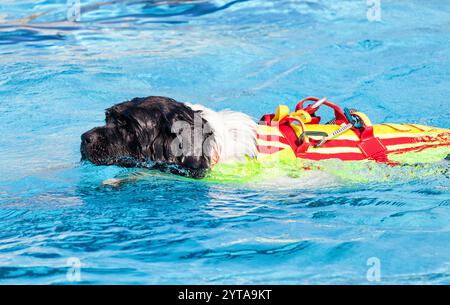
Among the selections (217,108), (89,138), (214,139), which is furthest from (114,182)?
(217,108)

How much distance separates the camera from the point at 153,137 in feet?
18.1

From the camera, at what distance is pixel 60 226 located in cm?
506

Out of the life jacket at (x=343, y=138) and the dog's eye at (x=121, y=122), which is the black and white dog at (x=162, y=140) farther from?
the life jacket at (x=343, y=138)

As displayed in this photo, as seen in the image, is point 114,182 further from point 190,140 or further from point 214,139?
point 214,139

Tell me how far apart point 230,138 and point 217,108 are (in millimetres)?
3153

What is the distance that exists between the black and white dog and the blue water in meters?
0.21

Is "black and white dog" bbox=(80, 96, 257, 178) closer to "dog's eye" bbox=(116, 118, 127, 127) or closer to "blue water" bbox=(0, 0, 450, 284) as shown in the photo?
"dog's eye" bbox=(116, 118, 127, 127)

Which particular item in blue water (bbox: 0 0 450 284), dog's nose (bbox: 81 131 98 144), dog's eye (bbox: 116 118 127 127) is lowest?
blue water (bbox: 0 0 450 284)

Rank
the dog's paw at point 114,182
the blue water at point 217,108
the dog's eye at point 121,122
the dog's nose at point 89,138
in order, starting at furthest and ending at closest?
the dog's paw at point 114,182 < the dog's eye at point 121,122 < the dog's nose at point 89,138 < the blue water at point 217,108

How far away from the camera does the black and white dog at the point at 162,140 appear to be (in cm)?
→ 543

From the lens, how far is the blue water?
15.0 ft

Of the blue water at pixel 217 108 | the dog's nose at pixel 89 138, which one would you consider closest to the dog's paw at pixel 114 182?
the blue water at pixel 217 108

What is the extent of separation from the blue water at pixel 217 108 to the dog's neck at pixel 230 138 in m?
0.26

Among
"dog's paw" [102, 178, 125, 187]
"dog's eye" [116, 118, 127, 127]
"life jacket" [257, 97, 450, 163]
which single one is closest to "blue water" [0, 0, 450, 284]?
"dog's paw" [102, 178, 125, 187]
